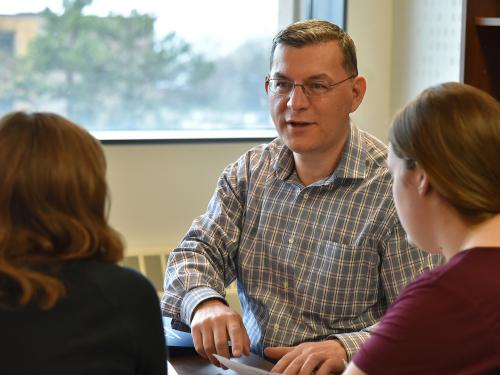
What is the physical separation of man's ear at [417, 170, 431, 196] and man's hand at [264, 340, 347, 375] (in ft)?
1.57

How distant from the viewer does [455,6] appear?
2902mm

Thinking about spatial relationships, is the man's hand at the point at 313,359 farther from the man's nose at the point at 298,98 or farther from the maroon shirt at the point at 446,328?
the man's nose at the point at 298,98

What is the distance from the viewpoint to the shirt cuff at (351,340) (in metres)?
1.73

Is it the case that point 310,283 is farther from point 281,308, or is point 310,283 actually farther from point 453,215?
point 453,215

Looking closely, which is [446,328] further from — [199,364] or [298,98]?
[298,98]

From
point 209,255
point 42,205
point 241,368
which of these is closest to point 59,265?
point 42,205

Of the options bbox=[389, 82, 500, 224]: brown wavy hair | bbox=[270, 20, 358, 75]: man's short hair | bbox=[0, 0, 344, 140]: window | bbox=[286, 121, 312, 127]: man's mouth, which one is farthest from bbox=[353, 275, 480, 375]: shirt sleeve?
bbox=[0, 0, 344, 140]: window

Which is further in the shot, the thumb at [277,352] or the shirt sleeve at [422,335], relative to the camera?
the thumb at [277,352]

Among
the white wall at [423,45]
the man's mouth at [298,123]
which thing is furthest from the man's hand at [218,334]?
the white wall at [423,45]

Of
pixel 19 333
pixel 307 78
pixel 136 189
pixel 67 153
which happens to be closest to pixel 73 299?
pixel 19 333

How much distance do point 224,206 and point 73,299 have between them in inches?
39.3

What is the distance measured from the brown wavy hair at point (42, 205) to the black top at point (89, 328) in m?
0.02

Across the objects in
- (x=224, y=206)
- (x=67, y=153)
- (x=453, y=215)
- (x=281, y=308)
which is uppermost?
(x=67, y=153)

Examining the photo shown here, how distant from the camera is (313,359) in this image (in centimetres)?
166
